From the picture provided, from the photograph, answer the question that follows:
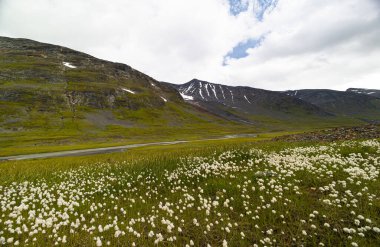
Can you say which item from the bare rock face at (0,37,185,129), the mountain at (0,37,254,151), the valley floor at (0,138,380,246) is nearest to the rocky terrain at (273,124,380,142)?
the valley floor at (0,138,380,246)

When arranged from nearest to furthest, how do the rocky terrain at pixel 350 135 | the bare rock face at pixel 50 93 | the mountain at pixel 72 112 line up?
the rocky terrain at pixel 350 135, the mountain at pixel 72 112, the bare rock face at pixel 50 93

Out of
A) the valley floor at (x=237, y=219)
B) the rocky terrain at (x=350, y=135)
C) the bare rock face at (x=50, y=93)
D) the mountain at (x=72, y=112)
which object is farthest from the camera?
the bare rock face at (x=50, y=93)

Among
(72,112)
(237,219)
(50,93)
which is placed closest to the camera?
(237,219)

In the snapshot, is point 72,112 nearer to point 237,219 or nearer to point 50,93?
point 50,93

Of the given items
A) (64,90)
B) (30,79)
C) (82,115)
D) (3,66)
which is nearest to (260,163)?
(82,115)

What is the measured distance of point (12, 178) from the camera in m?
13.7

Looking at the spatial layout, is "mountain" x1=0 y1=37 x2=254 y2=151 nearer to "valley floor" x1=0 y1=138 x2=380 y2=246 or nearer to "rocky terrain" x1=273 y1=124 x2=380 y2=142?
"rocky terrain" x1=273 y1=124 x2=380 y2=142

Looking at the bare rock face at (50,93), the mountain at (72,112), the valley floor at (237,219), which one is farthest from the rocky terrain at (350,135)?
the bare rock face at (50,93)

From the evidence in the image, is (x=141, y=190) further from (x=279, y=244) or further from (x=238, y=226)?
(x=279, y=244)

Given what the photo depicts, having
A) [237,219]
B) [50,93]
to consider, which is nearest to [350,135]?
[237,219]

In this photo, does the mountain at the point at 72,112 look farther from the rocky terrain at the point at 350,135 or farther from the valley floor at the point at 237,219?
the valley floor at the point at 237,219

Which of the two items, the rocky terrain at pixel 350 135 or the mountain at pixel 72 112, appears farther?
the mountain at pixel 72 112

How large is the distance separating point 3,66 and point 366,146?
791ft

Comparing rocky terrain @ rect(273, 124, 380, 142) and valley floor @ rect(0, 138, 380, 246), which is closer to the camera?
valley floor @ rect(0, 138, 380, 246)
